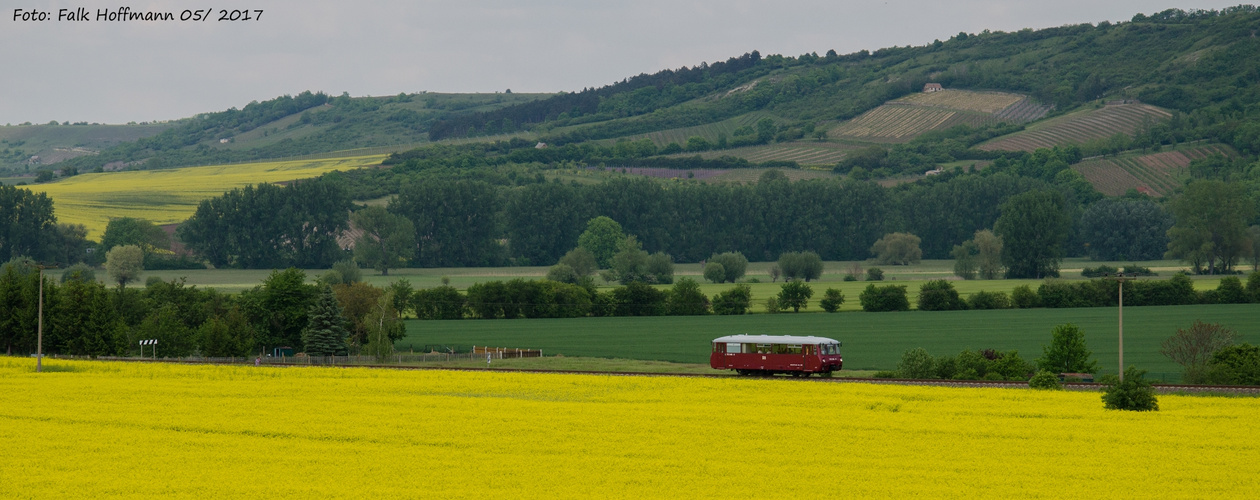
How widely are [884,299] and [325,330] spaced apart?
5610 centimetres

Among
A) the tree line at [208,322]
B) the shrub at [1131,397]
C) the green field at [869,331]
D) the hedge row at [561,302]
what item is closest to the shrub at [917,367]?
the green field at [869,331]

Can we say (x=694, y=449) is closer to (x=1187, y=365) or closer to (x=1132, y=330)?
(x=1187, y=365)

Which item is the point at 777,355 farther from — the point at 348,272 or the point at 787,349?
the point at 348,272

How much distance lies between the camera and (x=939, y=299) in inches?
4560

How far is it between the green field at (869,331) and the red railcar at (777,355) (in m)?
10.7

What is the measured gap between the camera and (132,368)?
209ft

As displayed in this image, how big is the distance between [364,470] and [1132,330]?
75.2m

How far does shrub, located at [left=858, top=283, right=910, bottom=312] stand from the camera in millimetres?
116375

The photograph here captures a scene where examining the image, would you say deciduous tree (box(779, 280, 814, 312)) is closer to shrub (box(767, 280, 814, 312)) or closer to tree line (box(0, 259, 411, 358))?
shrub (box(767, 280, 814, 312))

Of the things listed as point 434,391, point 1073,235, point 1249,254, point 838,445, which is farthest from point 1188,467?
point 1073,235

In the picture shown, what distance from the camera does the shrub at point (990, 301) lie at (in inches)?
4551

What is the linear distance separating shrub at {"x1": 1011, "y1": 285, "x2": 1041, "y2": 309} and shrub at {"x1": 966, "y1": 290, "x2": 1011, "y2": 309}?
697mm

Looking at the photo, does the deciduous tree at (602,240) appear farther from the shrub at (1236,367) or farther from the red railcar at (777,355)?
the shrub at (1236,367)

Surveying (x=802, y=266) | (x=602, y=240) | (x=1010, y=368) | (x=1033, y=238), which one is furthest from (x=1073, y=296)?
(x=602, y=240)
